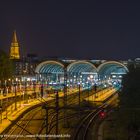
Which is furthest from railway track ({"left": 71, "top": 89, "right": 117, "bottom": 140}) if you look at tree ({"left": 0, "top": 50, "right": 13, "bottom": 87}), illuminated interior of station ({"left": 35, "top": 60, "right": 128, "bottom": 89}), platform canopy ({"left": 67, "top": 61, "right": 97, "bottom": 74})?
platform canopy ({"left": 67, "top": 61, "right": 97, "bottom": 74})

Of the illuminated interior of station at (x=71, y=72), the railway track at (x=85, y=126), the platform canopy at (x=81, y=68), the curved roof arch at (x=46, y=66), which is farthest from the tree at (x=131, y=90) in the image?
the platform canopy at (x=81, y=68)

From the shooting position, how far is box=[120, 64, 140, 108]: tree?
2103cm

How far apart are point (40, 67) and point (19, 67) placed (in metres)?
5.12

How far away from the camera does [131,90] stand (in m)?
21.8

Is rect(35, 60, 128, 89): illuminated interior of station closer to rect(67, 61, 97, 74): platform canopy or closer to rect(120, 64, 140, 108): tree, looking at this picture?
rect(67, 61, 97, 74): platform canopy

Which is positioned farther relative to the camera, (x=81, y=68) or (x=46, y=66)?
(x=81, y=68)

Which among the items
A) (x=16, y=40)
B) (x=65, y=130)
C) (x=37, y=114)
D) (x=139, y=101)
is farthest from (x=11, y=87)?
(x=16, y=40)

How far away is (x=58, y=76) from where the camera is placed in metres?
87.8

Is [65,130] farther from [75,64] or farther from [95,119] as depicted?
[75,64]

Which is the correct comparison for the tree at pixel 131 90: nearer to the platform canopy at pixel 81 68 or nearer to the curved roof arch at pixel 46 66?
the curved roof arch at pixel 46 66

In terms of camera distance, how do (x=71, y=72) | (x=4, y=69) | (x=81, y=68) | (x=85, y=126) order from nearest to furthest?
1. (x=85, y=126)
2. (x=4, y=69)
3. (x=71, y=72)
4. (x=81, y=68)

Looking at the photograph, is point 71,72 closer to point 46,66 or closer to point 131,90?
point 46,66

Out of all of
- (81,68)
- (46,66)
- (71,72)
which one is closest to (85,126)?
(71,72)

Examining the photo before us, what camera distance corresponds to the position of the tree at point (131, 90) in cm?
2103
